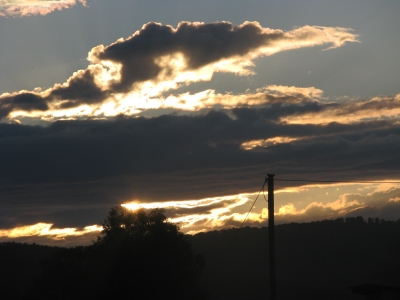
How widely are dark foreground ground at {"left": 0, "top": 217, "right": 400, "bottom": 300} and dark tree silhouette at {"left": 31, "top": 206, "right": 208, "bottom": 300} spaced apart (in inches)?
1089

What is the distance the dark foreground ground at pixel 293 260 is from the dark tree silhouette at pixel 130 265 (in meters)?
27.7

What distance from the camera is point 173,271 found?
53.8 m

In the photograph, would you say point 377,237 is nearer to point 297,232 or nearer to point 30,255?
point 297,232

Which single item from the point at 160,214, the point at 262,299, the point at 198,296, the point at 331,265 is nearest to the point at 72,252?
the point at 160,214

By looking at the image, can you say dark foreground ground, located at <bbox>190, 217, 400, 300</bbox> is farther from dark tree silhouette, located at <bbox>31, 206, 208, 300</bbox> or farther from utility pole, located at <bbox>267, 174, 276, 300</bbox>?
utility pole, located at <bbox>267, 174, 276, 300</bbox>

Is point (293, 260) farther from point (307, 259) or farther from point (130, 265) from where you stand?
point (130, 265)

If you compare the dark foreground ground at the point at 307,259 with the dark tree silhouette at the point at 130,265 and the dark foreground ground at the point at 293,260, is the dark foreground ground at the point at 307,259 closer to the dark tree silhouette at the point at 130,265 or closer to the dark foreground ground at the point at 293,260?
the dark foreground ground at the point at 293,260

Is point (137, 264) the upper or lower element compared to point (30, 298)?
upper

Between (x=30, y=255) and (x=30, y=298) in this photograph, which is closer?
(x=30, y=298)

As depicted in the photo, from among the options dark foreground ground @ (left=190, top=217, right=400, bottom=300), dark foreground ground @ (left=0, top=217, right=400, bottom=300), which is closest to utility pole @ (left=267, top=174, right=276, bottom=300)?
dark foreground ground @ (left=0, top=217, right=400, bottom=300)

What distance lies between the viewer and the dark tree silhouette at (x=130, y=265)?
168 ft

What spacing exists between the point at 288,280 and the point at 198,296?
9594cm

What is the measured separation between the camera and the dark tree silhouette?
168ft

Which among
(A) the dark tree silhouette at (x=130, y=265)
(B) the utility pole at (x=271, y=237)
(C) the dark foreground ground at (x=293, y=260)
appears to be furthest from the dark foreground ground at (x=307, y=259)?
(B) the utility pole at (x=271, y=237)
